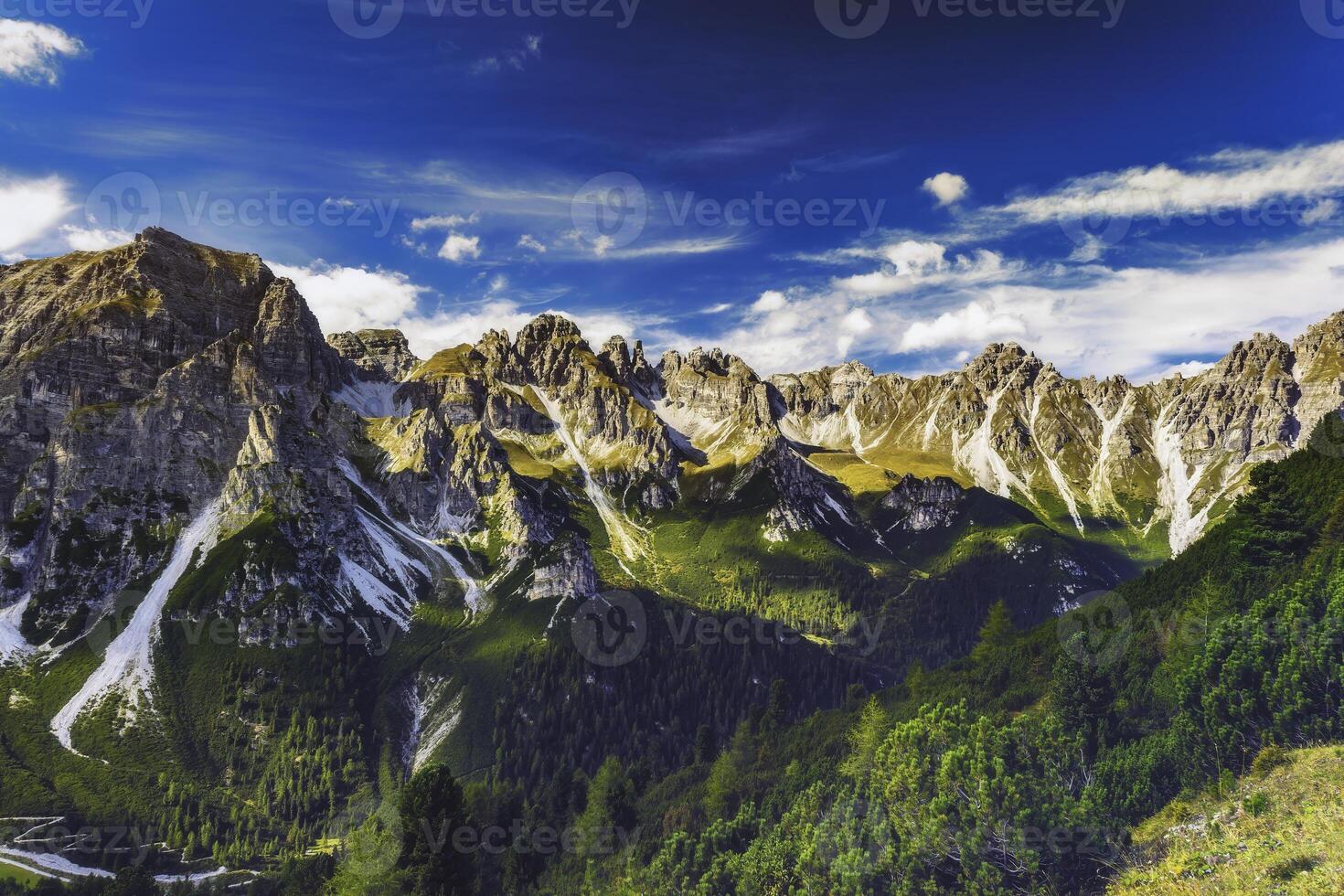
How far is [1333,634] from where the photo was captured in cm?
4803

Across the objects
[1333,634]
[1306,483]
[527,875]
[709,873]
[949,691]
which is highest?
[1306,483]

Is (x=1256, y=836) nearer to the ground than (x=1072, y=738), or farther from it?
nearer to the ground

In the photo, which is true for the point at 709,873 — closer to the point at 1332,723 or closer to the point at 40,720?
the point at 1332,723

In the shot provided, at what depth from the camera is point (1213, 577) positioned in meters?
67.4

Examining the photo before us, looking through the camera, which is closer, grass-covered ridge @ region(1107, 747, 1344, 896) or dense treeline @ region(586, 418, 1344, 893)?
grass-covered ridge @ region(1107, 747, 1344, 896)

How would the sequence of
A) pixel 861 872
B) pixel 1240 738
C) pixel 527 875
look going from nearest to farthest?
pixel 1240 738, pixel 861 872, pixel 527 875

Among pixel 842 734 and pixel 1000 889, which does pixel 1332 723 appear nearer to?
pixel 1000 889

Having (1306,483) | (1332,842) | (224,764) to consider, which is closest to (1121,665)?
(1306,483)

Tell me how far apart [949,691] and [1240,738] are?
30687 mm

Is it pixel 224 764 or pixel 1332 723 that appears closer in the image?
pixel 1332 723

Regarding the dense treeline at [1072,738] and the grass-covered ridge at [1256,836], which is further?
the dense treeline at [1072,738]

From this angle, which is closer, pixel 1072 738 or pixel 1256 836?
pixel 1256 836

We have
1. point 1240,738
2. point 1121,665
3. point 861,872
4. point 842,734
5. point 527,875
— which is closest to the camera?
point 1240,738

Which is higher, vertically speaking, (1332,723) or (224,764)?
(1332,723)
